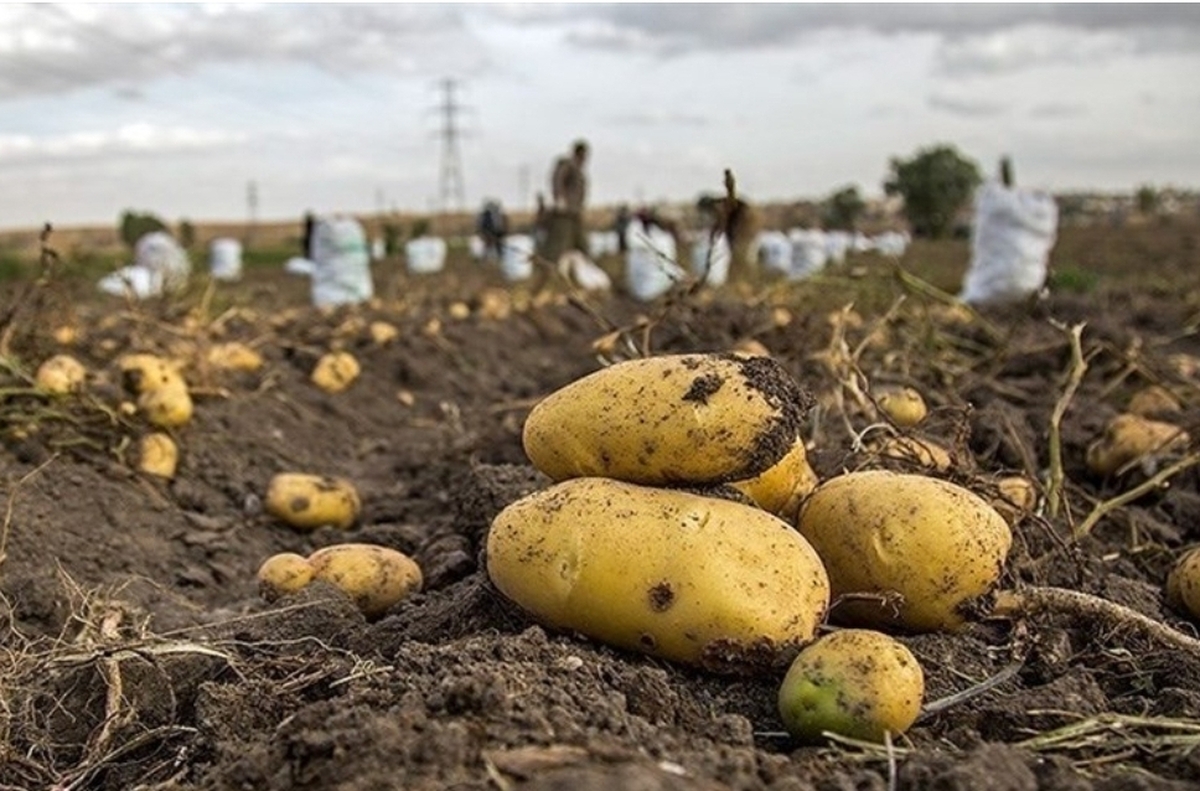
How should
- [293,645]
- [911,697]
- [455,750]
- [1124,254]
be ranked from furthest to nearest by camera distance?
1. [1124,254]
2. [293,645]
3. [911,697]
4. [455,750]

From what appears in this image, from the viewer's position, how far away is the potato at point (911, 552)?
2.40 m

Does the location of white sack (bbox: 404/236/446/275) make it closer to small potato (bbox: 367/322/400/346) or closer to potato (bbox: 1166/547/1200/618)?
small potato (bbox: 367/322/400/346)

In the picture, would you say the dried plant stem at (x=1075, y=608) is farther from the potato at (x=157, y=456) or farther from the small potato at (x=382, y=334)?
the small potato at (x=382, y=334)

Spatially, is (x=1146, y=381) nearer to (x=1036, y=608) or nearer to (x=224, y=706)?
(x=1036, y=608)

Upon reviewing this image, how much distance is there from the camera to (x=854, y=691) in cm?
201

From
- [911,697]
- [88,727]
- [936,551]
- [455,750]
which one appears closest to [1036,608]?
[936,551]

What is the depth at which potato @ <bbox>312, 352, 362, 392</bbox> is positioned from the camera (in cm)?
709

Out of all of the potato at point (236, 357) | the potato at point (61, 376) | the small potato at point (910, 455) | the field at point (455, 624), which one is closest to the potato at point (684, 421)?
the field at point (455, 624)

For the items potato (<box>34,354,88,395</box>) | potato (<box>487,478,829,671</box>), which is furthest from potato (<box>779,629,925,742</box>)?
potato (<box>34,354,88,395</box>)

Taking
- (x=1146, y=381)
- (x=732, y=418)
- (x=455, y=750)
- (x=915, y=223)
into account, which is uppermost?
(x=732, y=418)

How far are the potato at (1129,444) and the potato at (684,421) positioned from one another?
7.07ft

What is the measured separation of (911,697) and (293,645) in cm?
133

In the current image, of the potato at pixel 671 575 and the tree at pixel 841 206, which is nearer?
the potato at pixel 671 575

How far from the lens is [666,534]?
7.43 ft
